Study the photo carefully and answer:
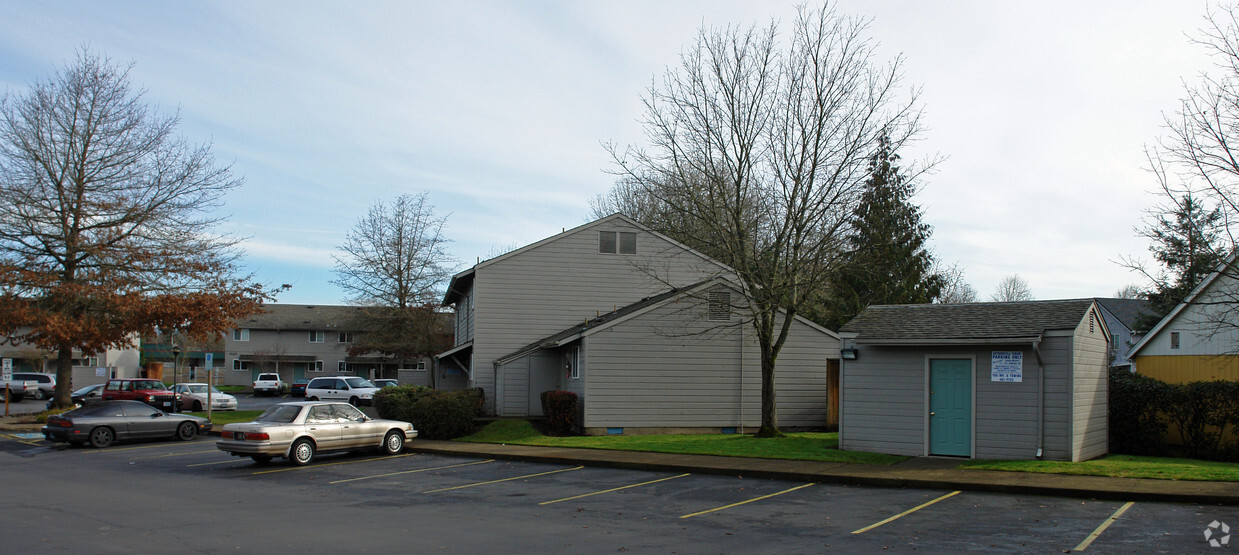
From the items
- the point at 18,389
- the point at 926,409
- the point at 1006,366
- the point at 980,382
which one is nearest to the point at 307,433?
the point at 926,409

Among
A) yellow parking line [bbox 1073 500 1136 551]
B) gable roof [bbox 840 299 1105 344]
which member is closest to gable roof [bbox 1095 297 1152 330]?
gable roof [bbox 840 299 1105 344]

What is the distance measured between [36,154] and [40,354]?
35811 millimetres

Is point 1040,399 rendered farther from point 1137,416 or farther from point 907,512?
point 907,512

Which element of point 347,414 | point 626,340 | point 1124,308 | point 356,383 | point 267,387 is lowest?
point 267,387

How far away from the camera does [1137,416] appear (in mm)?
19484

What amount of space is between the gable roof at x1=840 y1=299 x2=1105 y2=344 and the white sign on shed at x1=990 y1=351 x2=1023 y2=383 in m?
0.41

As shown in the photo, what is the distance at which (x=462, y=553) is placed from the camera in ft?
30.8

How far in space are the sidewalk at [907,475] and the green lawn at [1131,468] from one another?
0.43 meters

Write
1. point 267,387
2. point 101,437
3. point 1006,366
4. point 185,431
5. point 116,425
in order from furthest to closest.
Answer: point 267,387 < point 185,431 < point 116,425 < point 101,437 < point 1006,366

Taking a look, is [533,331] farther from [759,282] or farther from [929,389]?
[929,389]

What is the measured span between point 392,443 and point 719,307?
32.2ft

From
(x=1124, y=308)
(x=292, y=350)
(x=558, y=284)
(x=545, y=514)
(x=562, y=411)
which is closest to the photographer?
(x=545, y=514)

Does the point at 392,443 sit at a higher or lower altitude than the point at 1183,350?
lower

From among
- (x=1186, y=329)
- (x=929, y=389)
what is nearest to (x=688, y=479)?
(x=929, y=389)
